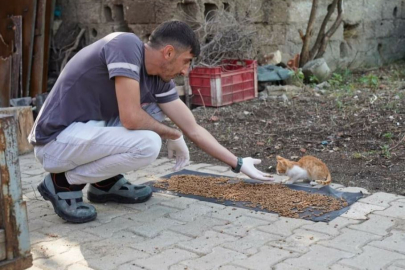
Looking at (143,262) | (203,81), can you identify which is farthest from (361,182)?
(203,81)

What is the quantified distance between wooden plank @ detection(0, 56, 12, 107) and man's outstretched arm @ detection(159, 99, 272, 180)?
3.03 metres

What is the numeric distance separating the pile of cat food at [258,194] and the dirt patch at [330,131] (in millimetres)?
510

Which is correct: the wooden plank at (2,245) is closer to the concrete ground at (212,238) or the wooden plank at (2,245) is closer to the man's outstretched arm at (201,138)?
the concrete ground at (212,238)

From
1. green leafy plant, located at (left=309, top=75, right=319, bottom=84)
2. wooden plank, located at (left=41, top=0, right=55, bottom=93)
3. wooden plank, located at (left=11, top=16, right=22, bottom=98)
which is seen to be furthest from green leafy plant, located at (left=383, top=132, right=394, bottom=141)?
wooden plank, located at (left=41, top=0, right=55, bottom=93)

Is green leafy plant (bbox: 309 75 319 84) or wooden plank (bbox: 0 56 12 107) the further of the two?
green leafy plant (bbox: 309 75 319 84)

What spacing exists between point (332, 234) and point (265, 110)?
3.45 meters

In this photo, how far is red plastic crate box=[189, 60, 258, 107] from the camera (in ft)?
22.0

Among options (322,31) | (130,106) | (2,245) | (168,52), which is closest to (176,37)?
(168,52)

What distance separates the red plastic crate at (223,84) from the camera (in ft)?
22.0

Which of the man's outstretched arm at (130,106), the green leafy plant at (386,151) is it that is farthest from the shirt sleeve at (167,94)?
the green leafy plant at (386,151)

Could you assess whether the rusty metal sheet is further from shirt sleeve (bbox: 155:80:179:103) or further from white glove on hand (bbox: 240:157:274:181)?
white glove on hand (bbox: 240:157:274:181)

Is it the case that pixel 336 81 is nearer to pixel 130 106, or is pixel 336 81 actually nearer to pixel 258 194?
pixel 258 194

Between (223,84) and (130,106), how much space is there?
3.65 m

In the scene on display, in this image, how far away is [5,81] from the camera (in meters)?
6.07
